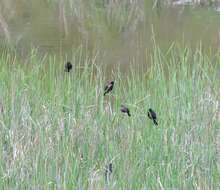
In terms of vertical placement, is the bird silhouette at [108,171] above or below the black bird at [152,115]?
below

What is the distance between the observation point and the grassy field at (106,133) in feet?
8.13

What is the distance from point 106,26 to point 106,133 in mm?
4253

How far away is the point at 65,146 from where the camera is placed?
8.87ft

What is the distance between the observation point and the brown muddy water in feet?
20.0

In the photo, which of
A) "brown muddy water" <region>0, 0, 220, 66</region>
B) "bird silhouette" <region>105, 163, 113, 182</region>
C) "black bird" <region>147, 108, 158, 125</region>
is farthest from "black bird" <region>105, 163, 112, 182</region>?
"brown muddy water" <region>0, 0, 220, 66</region>

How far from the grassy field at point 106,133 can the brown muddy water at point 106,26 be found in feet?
7.07

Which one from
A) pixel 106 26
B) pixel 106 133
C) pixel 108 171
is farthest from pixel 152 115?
pixel 106 26

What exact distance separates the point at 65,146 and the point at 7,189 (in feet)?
1.26

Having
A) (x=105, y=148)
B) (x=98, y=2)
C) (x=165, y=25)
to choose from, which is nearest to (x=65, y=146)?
(x=105, y=148)

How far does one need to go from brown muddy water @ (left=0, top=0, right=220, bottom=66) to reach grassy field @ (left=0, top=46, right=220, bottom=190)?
2.15m

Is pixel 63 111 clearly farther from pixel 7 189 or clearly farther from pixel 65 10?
pixel 65 10

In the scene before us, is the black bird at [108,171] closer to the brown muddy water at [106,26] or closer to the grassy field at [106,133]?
the grassy field at [106,133]

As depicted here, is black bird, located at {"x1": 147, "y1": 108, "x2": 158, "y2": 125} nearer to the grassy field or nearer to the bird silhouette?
the grassy field

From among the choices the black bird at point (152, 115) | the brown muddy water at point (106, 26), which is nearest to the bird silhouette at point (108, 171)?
the black bird at point (152, 115)
